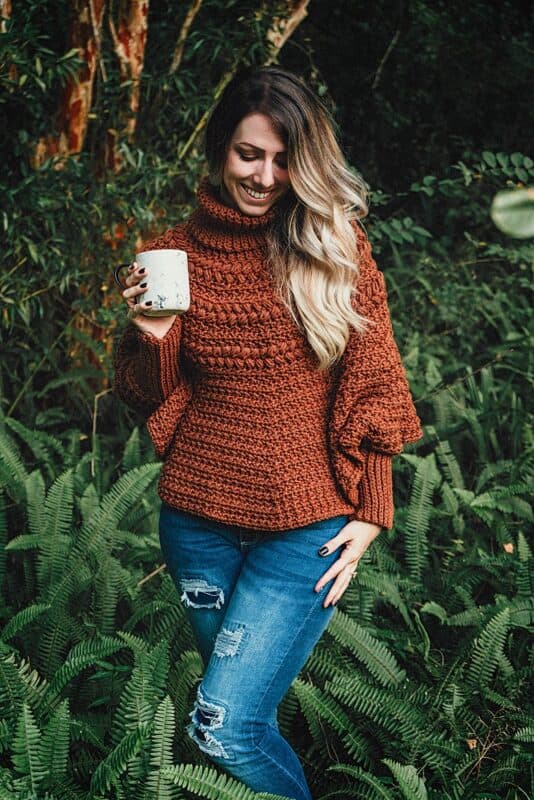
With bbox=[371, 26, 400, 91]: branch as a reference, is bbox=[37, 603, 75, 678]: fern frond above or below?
below

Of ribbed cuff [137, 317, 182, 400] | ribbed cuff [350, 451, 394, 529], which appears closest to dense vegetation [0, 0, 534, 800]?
ribbed cuff [350, 451, 394, 529]

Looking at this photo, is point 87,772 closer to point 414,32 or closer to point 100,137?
point 100,137

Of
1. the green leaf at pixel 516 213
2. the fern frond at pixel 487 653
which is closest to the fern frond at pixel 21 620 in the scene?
the fern frond at pixel 487 653

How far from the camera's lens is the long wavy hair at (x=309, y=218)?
1.91 metres

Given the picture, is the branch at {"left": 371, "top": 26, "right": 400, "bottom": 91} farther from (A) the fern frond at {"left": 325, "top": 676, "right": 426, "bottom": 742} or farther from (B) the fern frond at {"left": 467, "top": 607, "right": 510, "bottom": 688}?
(A) the fern frond at {"left": 325, "top": 676, "right": 426, "bottom": 742}

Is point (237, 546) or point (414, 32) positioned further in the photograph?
point (414, 32)

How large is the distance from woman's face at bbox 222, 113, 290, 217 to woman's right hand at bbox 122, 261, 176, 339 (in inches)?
13.3

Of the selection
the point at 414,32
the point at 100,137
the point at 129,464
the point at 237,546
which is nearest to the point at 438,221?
the point at 414,32

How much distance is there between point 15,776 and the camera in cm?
224

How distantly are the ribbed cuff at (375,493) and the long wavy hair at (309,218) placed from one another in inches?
10.8

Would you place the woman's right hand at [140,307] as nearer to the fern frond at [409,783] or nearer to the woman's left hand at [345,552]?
the woman's left hand at [345,552]

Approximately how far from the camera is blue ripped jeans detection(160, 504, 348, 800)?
1826mm

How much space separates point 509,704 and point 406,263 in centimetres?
379

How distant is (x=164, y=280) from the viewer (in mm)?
1806
